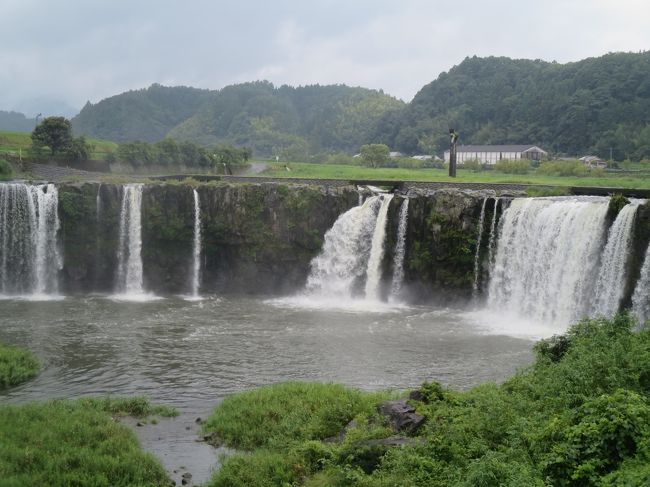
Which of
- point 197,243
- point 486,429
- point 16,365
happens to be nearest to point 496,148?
point 197,243

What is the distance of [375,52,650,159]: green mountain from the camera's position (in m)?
70.1

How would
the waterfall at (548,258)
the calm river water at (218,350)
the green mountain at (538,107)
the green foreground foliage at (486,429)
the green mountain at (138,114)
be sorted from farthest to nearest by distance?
the green mountain at (138,114) < the green mountain at (538,107) < the waterfall at (548,258) < the calm river water at (218,350) < the green foreground foliage at (486,429)

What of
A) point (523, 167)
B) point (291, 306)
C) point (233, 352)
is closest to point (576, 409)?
point (233, 352)

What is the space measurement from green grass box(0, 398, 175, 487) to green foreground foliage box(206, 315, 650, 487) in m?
1.83

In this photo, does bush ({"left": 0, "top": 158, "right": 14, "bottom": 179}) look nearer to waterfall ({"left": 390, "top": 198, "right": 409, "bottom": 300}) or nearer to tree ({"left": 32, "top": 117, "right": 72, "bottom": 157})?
tree ({"left": 32, "top": 117, "right": 72, "bottom": 157})

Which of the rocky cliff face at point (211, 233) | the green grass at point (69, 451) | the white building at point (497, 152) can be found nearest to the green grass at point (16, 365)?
the green grass at point (69, 451)

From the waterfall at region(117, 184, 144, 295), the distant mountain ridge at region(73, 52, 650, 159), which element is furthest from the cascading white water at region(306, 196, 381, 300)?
the distant mountain ridge at region(73, 52, 650, 159)

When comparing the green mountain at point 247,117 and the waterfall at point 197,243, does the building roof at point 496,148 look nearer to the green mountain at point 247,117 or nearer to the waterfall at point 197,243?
the green mountain at point 247,117

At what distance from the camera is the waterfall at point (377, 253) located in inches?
1330

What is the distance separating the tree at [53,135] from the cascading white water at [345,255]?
89.3ft

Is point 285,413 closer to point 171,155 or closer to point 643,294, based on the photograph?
point 643,294

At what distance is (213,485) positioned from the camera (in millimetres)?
13305

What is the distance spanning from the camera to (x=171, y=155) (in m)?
56.2

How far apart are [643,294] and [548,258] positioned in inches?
184
